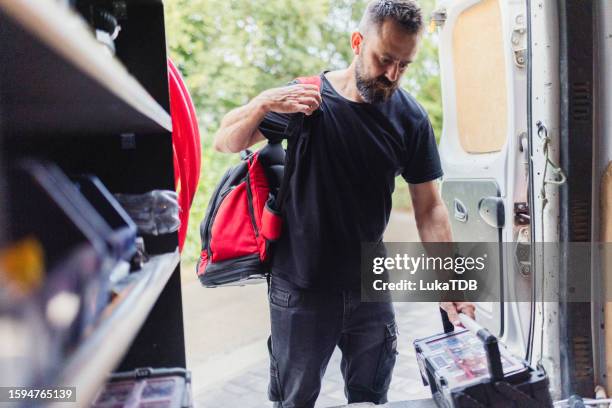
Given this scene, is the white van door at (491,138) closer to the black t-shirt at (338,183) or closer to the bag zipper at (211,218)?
the black t-shirt at (338,183)

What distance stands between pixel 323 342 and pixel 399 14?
106cm

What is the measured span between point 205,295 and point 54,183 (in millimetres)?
4190

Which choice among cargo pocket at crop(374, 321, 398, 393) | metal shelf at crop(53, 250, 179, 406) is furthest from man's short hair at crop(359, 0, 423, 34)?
metal shelf at crop(53, 250, 179, 406)

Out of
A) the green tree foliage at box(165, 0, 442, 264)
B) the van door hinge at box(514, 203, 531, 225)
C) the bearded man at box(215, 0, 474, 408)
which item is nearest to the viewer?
the bearded man at box(215, 0, 474, 408)

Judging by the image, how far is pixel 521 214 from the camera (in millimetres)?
2074

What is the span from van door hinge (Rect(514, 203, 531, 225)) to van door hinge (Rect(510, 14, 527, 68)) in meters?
0.53

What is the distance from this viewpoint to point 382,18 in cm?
165

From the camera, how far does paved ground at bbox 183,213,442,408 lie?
292 cm

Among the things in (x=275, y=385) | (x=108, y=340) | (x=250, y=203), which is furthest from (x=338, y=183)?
(x=108, y=340)

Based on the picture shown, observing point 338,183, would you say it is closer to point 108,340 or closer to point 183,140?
point 183,140

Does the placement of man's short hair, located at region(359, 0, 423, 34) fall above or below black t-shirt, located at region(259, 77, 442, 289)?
above

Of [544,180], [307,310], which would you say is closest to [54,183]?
[307,310]

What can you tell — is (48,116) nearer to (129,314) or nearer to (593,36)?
(129,314)

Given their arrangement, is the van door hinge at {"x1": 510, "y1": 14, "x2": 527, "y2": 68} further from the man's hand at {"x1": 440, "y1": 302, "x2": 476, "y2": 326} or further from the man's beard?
the man's hand at {"x1": 440, "y1": 302, "x2": 476, "y2": 326}
